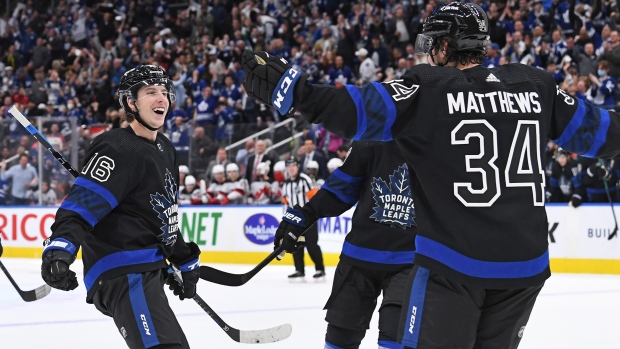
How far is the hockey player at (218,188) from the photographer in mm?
12766

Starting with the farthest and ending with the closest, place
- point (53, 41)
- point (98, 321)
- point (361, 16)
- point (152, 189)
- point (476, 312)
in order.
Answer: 1. point (53, 41)
2. point (361, 16)
3. point (98, 321)
4. point (152, 189)
5. point (476, 312)

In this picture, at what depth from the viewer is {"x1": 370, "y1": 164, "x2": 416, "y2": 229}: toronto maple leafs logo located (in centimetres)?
390

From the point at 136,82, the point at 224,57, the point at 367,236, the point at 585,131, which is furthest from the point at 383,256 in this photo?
the point at 224,57

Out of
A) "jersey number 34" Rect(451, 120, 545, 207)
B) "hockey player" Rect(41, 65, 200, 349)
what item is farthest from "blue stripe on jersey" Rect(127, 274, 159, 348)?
"jersey number 34" Rect(451, 120, 545, 207)

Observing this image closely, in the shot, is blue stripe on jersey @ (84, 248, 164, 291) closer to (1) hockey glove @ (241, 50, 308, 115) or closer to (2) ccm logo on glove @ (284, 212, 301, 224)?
(2) ccm logo on glove @ (284, 212, 301, 224)

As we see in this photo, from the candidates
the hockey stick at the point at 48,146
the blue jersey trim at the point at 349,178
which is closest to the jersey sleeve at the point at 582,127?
the blue jersey trim at the point at 349,178

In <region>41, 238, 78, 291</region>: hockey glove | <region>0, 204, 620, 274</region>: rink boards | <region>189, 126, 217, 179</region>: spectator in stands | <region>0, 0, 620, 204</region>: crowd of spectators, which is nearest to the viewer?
<region>41, 238, 78, 291</region>: hockey glove

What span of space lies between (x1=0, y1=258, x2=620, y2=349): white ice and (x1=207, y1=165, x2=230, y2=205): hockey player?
10.3 feet

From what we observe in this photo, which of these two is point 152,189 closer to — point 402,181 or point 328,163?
point 402,181

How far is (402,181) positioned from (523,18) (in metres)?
9.86

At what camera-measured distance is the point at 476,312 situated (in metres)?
2.49

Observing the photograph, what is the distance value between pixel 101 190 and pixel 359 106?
45.6 inches

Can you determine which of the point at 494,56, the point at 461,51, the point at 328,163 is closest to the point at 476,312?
the point at 461,51

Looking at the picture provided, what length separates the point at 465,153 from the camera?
248cm
